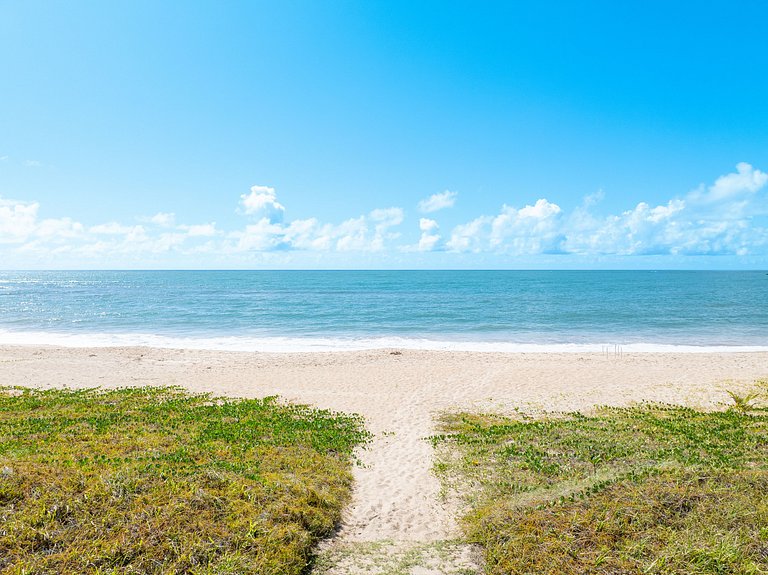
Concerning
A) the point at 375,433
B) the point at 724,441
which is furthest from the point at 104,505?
the point at 724,441

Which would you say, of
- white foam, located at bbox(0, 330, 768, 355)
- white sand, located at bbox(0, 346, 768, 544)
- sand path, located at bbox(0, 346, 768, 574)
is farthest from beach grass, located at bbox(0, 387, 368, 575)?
white foam, located at bbox(0, 330, 768, 355)

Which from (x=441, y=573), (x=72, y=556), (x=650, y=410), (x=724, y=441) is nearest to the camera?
(x=72, y=556)

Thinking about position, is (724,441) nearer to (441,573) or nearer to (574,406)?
(574,406)

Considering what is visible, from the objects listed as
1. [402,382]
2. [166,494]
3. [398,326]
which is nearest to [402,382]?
[402,382]

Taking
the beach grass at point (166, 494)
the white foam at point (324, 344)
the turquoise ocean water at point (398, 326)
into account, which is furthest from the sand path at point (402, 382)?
the turquoise ocean water at point (398, 326)

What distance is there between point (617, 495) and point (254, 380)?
851 inches

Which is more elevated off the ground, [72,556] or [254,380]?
[72,556]

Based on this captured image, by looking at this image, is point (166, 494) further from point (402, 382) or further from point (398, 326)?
point (398, 326)

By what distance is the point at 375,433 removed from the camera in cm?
1648

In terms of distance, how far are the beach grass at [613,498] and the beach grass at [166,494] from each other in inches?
147

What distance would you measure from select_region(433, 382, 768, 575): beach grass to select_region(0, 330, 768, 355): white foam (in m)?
24.1

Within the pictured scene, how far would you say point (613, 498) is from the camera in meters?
8.77

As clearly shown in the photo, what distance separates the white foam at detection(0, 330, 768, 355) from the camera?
3922 centimetres

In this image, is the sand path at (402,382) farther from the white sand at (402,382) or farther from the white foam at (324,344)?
the white foam at (324,344)
